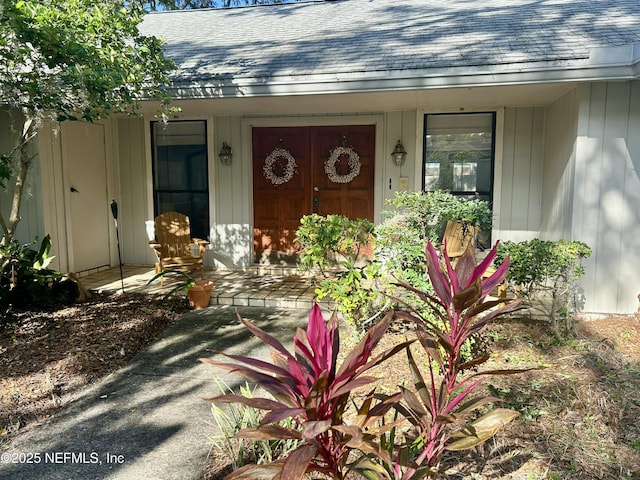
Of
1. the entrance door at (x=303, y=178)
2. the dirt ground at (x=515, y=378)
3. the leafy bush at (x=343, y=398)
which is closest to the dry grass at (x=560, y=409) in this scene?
the dirt ground at (x=515, y=378)

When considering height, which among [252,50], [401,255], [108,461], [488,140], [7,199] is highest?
[252,50]

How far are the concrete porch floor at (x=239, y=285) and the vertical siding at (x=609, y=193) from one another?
8.93 ft

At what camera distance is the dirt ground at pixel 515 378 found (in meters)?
2.09

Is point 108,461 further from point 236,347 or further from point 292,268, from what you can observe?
point 292,268

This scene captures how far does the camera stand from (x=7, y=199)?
5457mm

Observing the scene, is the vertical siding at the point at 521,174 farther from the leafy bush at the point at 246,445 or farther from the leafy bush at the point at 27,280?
the leafy bush at the point at 27,280

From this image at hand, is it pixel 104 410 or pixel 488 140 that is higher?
pixel 488 140

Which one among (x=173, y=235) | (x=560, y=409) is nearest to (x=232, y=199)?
(x=173, y=235)

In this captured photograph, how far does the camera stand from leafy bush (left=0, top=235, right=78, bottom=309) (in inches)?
172

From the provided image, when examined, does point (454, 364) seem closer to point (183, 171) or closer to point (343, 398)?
point (343, 398)

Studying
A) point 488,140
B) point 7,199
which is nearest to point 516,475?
point 488,140

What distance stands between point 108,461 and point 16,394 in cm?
110

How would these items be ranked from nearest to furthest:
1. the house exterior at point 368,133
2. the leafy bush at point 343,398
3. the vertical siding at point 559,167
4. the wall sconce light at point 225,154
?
the leafy bush at point 343,398
the house exterior at point 368,133
the vertical siding at point 559,167
the wall sconce light at point 225,154

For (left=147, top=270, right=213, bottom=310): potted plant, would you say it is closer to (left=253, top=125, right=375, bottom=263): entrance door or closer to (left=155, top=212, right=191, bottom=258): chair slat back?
(left=155, top=212, right=191, bottom=258): chair slat back
